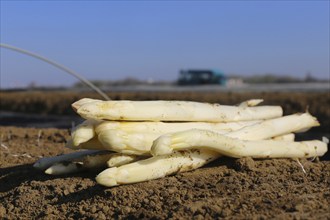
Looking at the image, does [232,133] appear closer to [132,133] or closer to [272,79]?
[132,133]

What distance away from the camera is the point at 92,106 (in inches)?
154

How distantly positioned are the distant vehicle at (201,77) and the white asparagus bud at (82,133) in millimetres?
48433

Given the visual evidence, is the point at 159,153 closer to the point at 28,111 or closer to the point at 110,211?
the point at 110,211

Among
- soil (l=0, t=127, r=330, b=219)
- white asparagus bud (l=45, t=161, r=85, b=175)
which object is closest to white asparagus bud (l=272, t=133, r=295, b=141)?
soil (l=0, t=127, r=330, b=219)

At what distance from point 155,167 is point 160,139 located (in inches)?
13.7

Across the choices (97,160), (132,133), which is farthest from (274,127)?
(97,160)

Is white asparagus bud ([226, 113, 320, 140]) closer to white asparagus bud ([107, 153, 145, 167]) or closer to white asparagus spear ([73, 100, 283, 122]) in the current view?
white asparagus spear ([73, 100, 283, 122])

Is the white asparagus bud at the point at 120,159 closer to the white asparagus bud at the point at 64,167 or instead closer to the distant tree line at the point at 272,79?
the white asparagus bud at the point at 64,167

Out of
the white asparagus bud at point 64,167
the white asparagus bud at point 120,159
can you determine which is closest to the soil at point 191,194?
the white asparagus bud at point 64,167

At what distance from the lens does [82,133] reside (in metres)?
3.97

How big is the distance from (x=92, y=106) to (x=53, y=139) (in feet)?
13.0

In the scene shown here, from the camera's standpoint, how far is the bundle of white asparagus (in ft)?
12.7

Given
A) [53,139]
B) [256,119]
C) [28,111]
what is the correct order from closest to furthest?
[256,119], [53,139], [28,111]

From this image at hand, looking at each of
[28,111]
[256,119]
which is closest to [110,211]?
[256,119]
